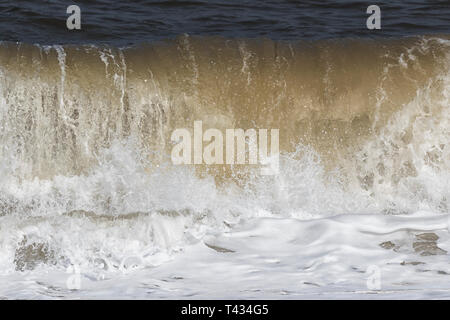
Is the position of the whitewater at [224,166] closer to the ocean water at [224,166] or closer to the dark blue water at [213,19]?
the ocean water at [224,166]

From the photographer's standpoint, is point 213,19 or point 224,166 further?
point 213,19

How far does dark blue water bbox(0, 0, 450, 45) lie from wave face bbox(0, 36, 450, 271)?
267 cm

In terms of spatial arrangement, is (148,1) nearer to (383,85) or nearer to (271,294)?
(383,85)

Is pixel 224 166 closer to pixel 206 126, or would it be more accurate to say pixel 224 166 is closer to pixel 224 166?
pixel 224 166

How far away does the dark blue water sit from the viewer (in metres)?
11.3

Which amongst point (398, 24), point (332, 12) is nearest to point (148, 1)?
point (332, 12)

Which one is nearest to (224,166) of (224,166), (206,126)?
(224,166)

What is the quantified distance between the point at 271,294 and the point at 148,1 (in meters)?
7.17

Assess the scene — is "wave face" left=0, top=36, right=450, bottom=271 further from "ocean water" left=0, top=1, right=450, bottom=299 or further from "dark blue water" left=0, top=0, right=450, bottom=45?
"dark blue water" left=0, top=0, right=450, bottom=45

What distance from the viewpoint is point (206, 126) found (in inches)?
327

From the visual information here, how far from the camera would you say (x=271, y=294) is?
20.9 feet

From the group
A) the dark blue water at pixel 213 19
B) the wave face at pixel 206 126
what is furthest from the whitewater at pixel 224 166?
the dark blue water at pixel 213 19

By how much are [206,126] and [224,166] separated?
0.38 meters

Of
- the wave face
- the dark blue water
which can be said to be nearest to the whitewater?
the wave face
